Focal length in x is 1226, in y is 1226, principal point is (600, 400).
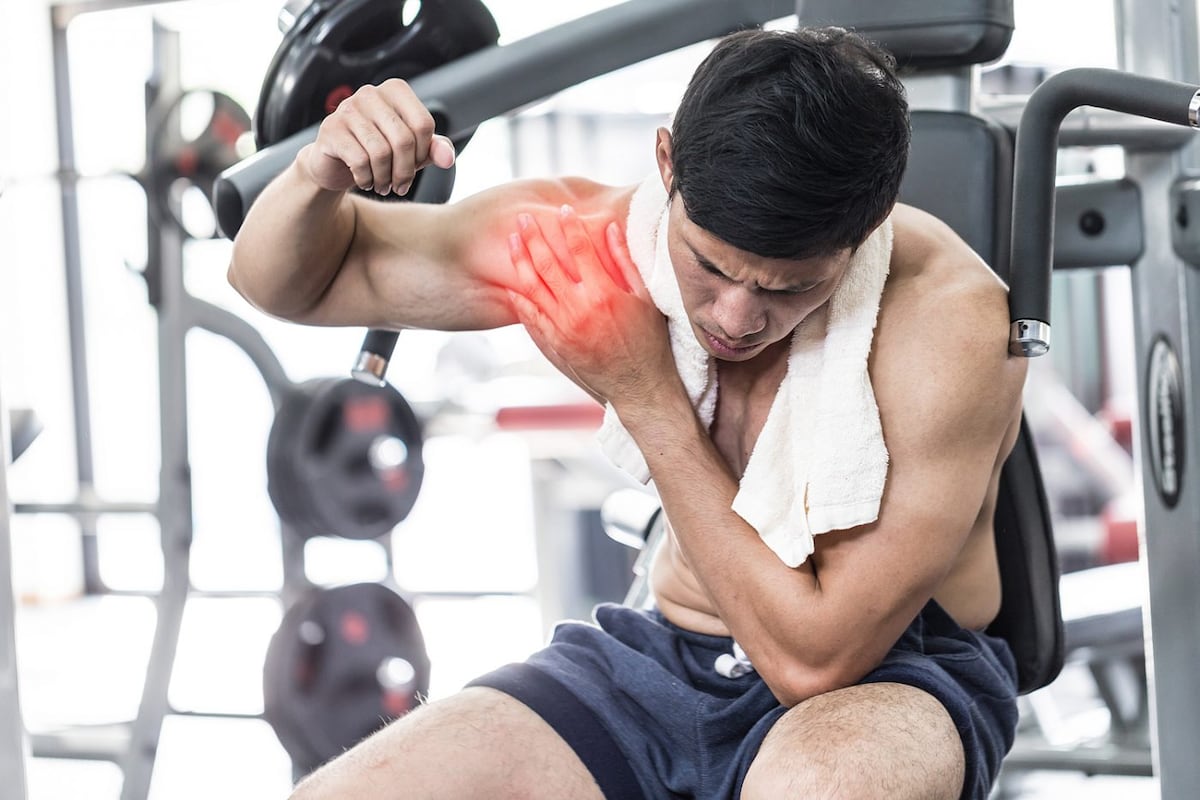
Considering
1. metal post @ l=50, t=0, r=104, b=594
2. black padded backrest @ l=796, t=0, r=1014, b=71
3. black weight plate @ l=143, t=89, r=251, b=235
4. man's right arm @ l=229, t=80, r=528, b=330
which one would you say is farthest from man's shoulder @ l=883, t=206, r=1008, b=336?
metal post @ l=50, t=0, r=104, b=594

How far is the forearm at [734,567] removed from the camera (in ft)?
4.06

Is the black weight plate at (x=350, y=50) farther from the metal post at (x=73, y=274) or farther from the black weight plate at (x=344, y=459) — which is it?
the metal post at (x=73, y=274)

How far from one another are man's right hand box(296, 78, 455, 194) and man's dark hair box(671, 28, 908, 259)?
9.8 inches

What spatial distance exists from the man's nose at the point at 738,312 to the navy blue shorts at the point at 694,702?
0.40 metres

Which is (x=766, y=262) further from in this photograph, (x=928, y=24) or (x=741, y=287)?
(x=928, y=24)

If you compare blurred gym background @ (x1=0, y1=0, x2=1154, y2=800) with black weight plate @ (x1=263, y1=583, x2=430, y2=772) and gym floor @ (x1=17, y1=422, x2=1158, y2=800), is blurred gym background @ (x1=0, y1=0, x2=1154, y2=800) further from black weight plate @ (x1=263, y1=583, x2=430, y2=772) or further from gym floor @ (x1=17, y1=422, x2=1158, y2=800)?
black weight plate @ (x1=263, y1=583, x2=430, y2=772)

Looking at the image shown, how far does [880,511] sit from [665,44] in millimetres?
638

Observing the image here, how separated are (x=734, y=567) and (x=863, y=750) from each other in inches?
8.5

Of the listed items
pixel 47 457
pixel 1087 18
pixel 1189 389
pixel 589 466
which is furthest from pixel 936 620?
pixel 47 457

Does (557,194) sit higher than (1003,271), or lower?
higher

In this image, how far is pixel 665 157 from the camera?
1269mm

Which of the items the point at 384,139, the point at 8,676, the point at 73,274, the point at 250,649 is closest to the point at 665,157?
the point at 384,139

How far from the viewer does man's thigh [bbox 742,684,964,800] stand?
114 centimetres

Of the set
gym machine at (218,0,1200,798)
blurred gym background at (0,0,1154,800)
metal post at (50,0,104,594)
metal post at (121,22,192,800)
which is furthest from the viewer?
metal post at (50,0,104,594)
